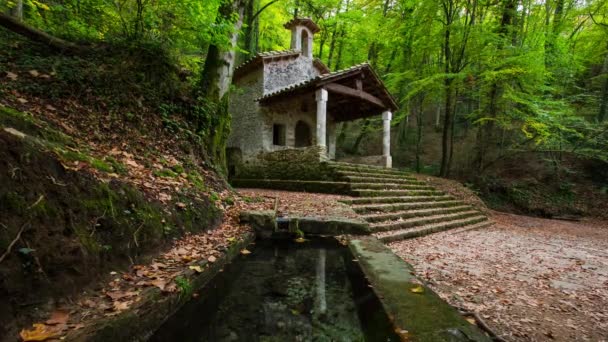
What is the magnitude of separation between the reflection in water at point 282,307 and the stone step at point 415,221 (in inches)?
95.8

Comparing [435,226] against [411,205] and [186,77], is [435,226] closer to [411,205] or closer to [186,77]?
[411,205]

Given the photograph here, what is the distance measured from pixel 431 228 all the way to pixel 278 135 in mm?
9390

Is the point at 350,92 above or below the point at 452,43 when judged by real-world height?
below

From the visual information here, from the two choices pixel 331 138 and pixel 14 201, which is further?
pixel 331 138

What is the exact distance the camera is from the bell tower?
1362 centimetres

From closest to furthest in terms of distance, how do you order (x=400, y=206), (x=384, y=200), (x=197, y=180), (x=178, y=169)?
(x=178, y=169), (x=197, y=180), (x=400, y=206), (x=384, y=200)

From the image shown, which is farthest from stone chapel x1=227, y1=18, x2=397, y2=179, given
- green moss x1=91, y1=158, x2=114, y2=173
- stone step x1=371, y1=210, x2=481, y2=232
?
green moss x1=91, y1=158, x2=114, y2=173

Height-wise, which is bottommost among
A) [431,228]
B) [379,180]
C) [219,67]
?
[431,228]

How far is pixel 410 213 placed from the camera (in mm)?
7562

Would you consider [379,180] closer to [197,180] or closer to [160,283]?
[197,180]

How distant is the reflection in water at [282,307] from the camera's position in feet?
7.35

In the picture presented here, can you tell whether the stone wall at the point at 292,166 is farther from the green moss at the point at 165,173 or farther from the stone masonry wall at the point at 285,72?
the green moss at the point at 165,173

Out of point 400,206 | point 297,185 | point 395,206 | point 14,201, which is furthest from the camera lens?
point 297,185

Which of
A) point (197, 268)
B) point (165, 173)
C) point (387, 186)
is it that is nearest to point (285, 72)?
point (387, 186)
